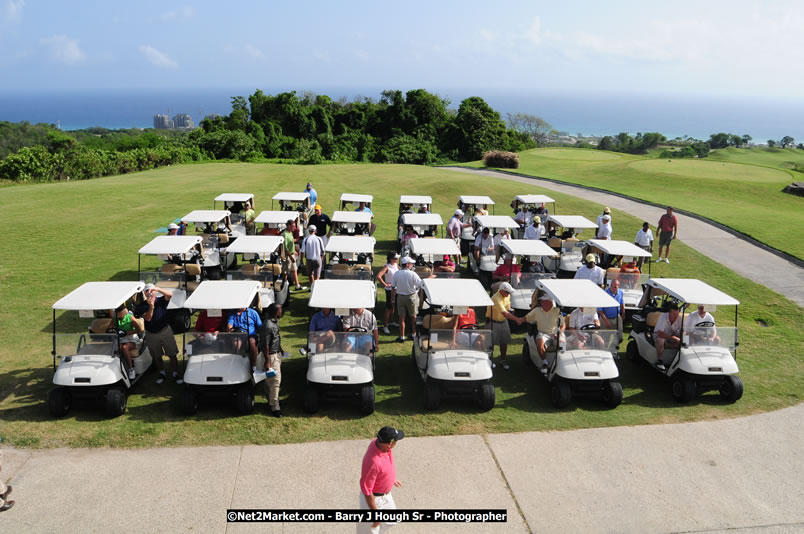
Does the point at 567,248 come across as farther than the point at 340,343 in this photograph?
Yes

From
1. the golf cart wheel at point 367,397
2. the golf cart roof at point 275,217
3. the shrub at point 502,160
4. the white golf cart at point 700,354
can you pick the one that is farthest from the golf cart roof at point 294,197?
the shrub at point 502,160

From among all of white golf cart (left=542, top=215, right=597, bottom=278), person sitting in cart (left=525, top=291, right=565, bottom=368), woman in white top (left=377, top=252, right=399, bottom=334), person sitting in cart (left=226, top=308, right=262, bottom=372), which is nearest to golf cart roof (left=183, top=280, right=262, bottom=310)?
person sitting in cart (left=226, top=308, right=262, bottom=372)

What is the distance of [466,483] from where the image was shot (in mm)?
7156

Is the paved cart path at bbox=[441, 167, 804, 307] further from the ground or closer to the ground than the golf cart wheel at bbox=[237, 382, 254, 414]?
further from the ground

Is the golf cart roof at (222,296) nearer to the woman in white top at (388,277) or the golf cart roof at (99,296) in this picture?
the golf cart roof at (99,296)

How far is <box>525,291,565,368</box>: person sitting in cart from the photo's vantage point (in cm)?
967

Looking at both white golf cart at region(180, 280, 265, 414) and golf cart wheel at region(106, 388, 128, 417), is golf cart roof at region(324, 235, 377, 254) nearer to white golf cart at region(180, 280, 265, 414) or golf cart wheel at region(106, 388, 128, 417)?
white golf cart at region(180, 280, 265, 414)

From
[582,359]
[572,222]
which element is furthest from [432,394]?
[572,222]

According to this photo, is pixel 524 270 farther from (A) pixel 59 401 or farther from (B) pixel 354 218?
(A) pixel 59 401

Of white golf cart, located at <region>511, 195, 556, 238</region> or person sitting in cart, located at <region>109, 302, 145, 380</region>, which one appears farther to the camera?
white golf cart, located at <region>511, 195, 556, 238</region>

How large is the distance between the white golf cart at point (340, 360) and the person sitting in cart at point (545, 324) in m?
2.88

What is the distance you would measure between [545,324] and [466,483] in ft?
11.9

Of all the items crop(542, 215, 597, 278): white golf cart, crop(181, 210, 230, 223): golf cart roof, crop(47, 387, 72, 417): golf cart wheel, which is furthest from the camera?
crop(181, 210, 230, 223): golf cart roof

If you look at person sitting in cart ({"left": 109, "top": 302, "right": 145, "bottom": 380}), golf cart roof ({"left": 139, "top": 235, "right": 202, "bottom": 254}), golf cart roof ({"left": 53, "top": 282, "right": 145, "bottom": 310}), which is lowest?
person sitting in cart ({"left": 109, "top": 302, "right": 145, "bottom": 380})
